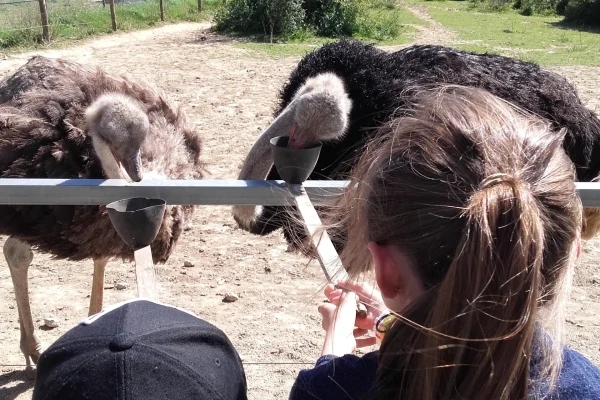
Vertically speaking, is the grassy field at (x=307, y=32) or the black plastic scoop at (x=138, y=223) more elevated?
the black plastic scoop at (x=138, y=223)

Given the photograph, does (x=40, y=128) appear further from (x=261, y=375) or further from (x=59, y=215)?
(x=261, y=375)

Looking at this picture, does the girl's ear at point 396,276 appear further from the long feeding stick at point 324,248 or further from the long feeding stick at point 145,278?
the long feeding stick at point 145,278

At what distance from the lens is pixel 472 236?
2.41 feet

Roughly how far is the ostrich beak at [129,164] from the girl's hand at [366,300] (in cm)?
147

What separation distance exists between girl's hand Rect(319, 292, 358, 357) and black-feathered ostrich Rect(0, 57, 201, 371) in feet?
4.74

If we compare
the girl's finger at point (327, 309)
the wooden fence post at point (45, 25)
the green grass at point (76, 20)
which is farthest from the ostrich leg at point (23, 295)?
the wooden fence post at point (45, 25)

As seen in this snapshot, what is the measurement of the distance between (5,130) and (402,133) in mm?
2188

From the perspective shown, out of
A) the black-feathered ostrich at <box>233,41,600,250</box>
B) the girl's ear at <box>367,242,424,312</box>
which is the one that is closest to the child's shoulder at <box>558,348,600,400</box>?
the girl's ear at <box>367,242,424,312</box>

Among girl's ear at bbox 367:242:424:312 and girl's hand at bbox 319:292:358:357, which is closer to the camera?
girl's ear at bbox 367:242:424:312

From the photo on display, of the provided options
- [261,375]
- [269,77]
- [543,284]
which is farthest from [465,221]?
[269,77]

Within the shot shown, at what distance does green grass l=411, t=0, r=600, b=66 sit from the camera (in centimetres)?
1091

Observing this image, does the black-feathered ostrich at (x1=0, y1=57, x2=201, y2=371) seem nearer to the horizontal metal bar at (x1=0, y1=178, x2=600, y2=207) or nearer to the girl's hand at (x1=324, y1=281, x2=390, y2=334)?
the horizontal metal bar at (x1=0, y1=178, x2=600, y2=207)

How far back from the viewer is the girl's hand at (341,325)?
102cm

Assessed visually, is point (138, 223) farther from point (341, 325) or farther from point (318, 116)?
point (318, 116)
